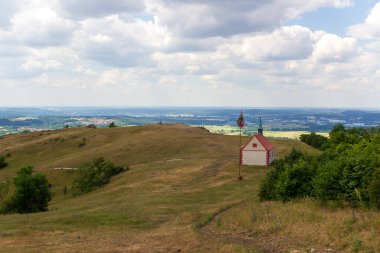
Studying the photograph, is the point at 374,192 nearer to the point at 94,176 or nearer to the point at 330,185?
the point at 330,185

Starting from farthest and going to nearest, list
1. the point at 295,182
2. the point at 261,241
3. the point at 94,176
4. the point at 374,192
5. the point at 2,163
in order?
the point at 2,163 < the point at 94,176 < the point at 295,182 < the point at 374,192 < the point at 261,241

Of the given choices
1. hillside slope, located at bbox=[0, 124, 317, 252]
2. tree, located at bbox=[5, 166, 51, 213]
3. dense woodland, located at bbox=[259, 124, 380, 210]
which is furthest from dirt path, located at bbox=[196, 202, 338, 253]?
tree, located at bbox=[5, 166, 51, 213]

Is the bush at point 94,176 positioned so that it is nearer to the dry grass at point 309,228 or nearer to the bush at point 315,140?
the dry grass at point 309,228

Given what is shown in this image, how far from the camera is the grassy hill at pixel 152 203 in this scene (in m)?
21.6

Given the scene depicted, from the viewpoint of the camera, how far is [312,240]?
60.4 feet

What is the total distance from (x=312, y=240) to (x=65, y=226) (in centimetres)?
2018

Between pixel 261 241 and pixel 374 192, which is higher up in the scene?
pixel 374 192

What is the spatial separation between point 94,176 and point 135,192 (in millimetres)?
20482

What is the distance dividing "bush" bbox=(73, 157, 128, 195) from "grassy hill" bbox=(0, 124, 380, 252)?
270cm

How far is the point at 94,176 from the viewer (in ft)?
228

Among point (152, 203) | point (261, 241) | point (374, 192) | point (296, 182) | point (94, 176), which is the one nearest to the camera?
point (261, 241)

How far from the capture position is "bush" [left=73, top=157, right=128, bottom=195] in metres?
66.7

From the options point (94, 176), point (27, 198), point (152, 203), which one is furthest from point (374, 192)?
point (94, 176)

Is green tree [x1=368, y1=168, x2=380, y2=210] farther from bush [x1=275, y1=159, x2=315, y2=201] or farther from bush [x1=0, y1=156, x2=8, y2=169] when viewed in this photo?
bush [x1=0, y1=156, x2=8, y2=169]
